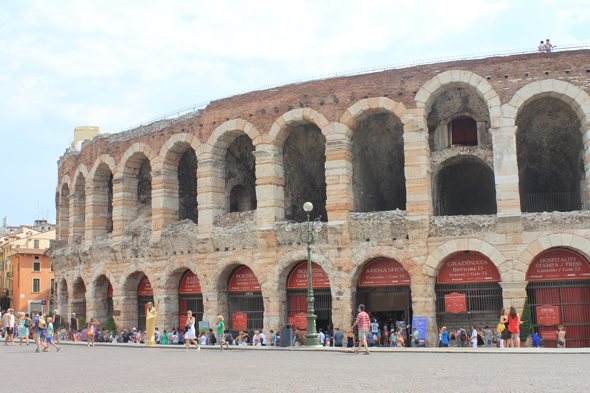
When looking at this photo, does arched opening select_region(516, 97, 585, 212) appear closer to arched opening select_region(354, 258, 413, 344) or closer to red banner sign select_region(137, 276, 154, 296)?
arched opening select_region(354, 258, 413, 344)

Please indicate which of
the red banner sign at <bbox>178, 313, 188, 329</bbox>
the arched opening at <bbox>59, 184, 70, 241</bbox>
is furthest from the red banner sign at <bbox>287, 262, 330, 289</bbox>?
the arched opening at <bbox>59, 184, 70, 241</bbox>

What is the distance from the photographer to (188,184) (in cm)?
2950

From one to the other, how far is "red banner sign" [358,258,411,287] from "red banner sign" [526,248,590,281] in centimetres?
426

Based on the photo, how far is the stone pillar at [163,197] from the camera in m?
27.0

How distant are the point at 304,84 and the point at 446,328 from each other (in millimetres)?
10398

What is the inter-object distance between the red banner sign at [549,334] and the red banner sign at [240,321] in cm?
1113

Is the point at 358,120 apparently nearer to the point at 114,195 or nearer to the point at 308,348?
the point at 308,348

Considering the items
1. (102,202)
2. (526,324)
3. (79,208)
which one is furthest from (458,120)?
(79,208)

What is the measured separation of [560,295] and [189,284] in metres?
14.7

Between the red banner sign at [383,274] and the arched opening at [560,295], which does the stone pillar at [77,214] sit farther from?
the arched opening at [560,295]

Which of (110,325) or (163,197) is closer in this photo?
(163,197)

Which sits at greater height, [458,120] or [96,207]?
[458,120]

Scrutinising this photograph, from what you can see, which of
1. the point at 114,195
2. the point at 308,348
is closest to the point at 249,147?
the point at 114,195

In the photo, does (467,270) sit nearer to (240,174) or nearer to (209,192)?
(209,192)
